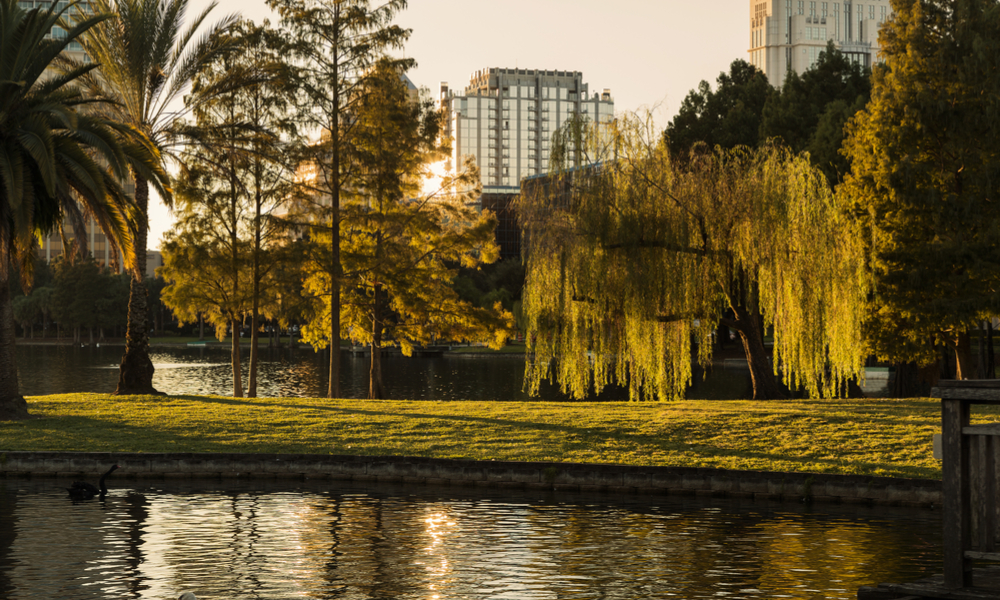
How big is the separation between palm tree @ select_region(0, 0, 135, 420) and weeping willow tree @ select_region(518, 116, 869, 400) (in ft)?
34.6

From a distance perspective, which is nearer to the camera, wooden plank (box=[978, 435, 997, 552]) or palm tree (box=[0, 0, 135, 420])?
wooden plank (box=[978, 435, 997, 552])

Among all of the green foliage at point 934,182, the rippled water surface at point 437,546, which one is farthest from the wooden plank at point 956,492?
the green foliage at point 934,182

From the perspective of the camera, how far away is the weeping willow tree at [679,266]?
23.6m

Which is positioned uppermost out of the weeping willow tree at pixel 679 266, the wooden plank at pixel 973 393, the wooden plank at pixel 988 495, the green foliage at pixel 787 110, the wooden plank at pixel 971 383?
the green foliage at pixel 787 110

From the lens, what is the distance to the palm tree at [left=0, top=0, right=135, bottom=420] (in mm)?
21766

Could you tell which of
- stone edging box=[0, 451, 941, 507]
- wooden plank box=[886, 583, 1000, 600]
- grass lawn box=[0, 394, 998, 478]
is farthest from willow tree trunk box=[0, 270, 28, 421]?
wooden plank box=[886, 583, 1000, 600]

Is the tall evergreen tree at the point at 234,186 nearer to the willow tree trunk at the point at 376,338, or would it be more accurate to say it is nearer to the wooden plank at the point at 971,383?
the willow tree trunk at the point at 376,338

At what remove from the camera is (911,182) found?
95.1ft

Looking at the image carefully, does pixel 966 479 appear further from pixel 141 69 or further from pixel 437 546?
pixel 141 69

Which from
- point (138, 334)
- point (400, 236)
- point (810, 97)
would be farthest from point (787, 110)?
point (138, 334)

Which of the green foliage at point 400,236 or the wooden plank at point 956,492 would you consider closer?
the wooden plank at point 956,492

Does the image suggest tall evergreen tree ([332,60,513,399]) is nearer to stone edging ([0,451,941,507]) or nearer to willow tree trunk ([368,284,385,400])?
willow tree trunk ([368,284,385,400])

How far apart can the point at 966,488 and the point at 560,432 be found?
13704 millimetres

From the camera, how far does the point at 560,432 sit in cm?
2089
